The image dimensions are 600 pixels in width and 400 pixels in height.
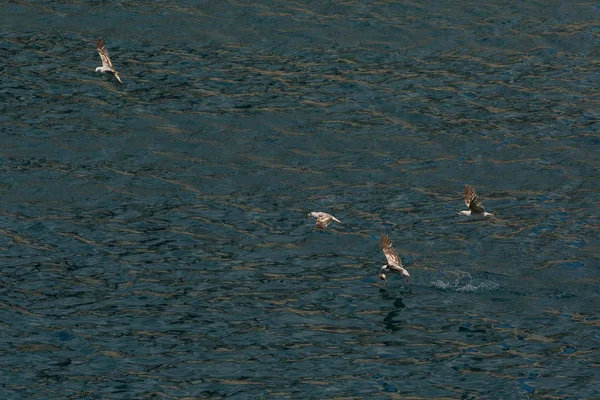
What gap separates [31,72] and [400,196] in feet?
41.4

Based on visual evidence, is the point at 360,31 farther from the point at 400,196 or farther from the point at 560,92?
the point at 400,196

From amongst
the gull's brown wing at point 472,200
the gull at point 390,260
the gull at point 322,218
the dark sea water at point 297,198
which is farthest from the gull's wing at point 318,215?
the gull's brown wing at point 472,200

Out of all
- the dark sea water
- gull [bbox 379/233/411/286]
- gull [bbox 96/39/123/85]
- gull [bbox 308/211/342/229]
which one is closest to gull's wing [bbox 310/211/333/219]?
gull [bbox 308/211/342/229]

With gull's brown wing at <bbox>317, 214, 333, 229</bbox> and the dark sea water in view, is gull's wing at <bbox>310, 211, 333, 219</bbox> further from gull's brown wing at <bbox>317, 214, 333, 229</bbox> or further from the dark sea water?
the dark sea water

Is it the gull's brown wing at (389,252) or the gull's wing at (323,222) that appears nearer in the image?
the gull's brown wing at (389,252)

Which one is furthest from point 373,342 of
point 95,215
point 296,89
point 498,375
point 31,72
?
point 31,72

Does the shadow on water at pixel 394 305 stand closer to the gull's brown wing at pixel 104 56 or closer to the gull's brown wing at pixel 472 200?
the gull's brown wing at pixel 472 200

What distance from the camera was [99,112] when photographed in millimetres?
37031

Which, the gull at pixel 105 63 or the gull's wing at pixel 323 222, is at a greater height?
the gull at pixel 105 63

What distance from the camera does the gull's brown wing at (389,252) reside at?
2873 cm

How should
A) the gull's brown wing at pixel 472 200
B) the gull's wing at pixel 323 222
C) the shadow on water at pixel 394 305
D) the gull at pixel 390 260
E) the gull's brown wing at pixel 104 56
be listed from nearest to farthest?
the shadow on water at pixel 394 305
the gull at pixel 390 260
the gull's wing at pixel 323 222
the gull's brown wing at pixel 472 200
the gull's brown wing at pixel 104 56

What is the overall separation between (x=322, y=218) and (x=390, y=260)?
2.46m

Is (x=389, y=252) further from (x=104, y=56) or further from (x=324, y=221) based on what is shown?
(x=104, y=56)

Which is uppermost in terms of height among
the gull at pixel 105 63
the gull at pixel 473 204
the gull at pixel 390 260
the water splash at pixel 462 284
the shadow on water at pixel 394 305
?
the gull at pixel 105 63
